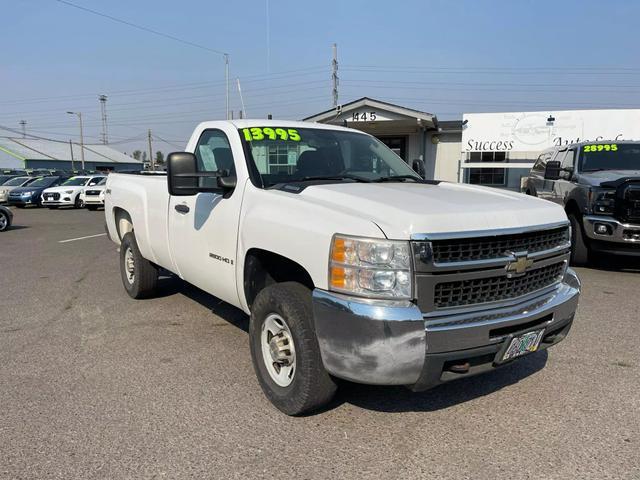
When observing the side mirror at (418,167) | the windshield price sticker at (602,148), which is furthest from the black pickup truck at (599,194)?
the side mirror at (418,167)

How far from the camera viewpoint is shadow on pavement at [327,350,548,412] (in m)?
3.33

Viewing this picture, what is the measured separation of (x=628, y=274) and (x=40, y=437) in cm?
772

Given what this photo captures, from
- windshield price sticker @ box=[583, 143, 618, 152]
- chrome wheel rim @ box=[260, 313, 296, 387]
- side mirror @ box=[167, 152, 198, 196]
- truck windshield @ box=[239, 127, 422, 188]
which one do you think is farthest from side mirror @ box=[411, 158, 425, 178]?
windshield price sticker @ box=[583, 143, 618, 152]

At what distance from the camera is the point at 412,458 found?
2.73 meters

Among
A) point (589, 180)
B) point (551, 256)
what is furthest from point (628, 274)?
point (551, 256)

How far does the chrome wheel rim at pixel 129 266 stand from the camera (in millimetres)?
5977

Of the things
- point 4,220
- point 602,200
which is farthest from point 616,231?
point 4,220

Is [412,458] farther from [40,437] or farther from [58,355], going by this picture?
[58,355]

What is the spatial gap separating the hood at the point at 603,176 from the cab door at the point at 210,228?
5685 mm

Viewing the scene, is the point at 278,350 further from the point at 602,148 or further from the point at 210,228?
the point at 602,148

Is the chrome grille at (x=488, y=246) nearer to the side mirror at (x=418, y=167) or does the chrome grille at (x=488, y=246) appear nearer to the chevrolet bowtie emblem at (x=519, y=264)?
the chevrolet bowtie emblem at (x=519, y=264)

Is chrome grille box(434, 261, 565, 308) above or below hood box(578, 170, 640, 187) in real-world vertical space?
below

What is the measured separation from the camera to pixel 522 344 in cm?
292

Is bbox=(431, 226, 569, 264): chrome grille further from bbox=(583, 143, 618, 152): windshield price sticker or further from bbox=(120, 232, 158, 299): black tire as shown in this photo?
bbox=(583, 143, 618, 152): windshield price sticker
